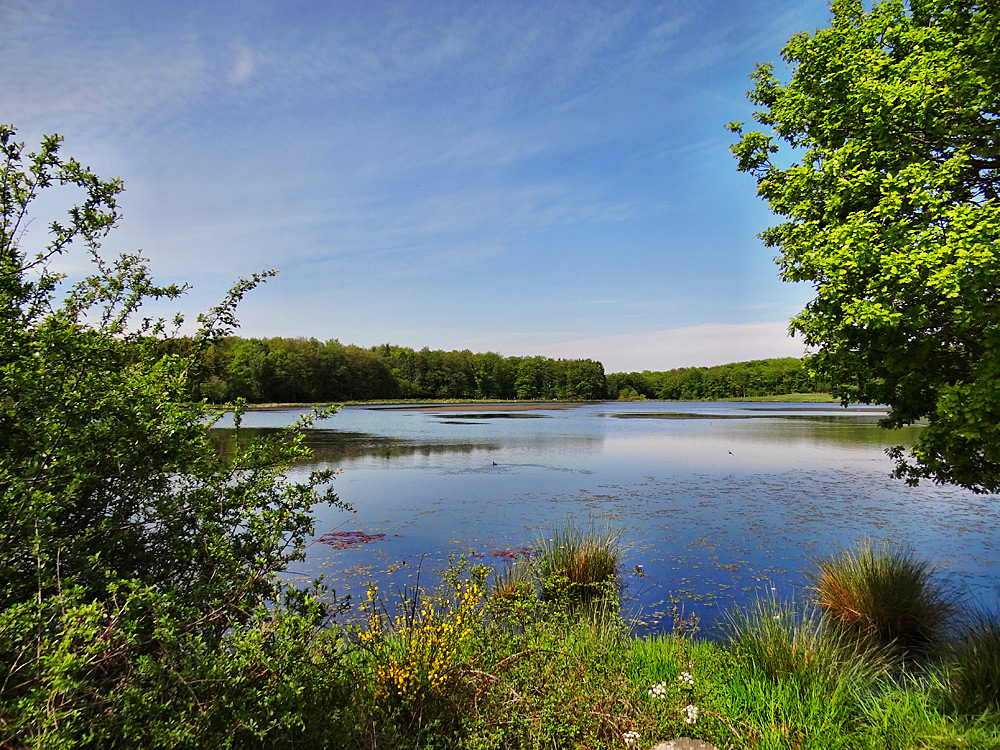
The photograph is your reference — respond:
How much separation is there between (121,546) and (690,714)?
432cm

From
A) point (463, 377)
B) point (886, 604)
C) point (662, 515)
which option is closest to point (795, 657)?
point (886, 604)

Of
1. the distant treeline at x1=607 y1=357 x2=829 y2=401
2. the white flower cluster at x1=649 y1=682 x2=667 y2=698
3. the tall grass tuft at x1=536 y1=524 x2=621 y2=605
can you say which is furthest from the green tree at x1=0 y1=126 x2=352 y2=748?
the distant treeline at x1=607 y1=357 x2=829 y2=401

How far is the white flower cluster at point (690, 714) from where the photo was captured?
412 centimetres

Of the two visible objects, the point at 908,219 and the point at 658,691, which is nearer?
the point at 658,691

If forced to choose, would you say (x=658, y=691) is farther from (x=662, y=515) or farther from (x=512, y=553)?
(x=662, y=515)

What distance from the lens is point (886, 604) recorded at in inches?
284

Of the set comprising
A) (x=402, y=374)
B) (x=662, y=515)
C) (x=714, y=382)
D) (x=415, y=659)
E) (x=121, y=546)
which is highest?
(x=402, y=374)

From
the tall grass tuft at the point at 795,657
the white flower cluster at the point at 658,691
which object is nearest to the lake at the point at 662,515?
the tall grass tuft at the point at 795,657

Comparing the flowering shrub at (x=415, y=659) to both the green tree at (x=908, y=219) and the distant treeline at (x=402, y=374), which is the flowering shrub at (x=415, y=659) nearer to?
the green tree at (x=908, y=219)

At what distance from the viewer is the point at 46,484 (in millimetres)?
2574

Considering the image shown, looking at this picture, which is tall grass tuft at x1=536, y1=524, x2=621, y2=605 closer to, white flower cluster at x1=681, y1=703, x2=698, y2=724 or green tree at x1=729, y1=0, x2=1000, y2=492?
white flower cluster at x1=681, y1=703, x2=698, y2=724

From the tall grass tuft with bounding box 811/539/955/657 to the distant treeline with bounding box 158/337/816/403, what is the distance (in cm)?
8189

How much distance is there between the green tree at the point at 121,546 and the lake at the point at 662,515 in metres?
5.67

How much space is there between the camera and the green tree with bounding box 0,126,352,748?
2.18 metres
